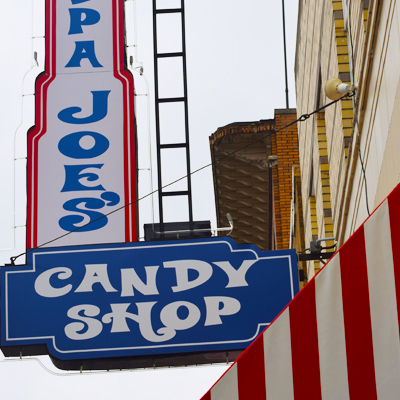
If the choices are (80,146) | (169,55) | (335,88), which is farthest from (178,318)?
(169,55)

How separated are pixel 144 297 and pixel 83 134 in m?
3.09

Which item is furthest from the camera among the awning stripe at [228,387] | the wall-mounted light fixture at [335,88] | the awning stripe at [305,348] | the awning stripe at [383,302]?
the wall-mounted light fixture at [335,88]

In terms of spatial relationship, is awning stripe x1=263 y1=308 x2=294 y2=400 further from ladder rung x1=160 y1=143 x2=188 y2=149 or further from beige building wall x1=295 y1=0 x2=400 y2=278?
ladder rung x1=160 y1=143 x2=188 y2=149

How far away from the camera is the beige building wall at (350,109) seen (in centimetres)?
650

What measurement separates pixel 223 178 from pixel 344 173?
49.5 feet

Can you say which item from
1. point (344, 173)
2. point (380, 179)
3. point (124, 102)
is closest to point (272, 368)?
point (380, 179)

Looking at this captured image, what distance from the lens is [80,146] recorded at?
34.6 ft

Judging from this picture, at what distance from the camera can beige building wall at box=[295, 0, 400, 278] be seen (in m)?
6.50

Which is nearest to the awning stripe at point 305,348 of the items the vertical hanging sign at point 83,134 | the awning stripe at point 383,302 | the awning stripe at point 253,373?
the awning stripe at point 253,373

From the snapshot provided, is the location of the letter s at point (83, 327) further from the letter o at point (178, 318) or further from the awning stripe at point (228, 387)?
the awning stripe at point (228, 387)

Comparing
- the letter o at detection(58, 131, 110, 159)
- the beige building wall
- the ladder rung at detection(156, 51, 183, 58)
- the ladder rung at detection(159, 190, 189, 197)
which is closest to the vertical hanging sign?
the letter o at detection(58, 131, 110, 159)

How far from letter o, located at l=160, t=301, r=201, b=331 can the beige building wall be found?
1762 mm

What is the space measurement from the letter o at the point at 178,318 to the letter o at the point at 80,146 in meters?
2.98

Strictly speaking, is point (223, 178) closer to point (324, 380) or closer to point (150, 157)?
point (150, 157)
